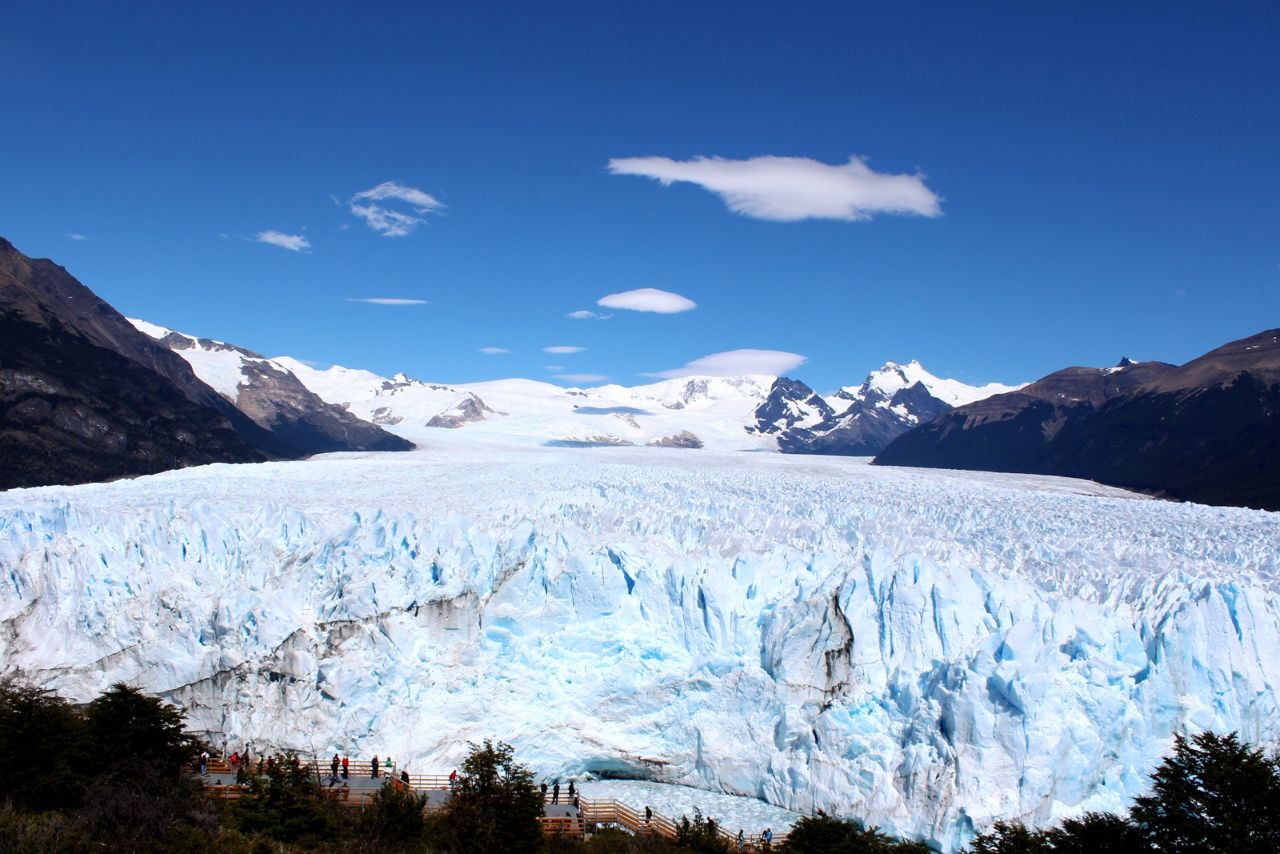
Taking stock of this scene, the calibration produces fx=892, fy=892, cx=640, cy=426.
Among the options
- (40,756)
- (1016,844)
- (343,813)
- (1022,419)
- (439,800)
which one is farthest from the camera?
(1022,419)

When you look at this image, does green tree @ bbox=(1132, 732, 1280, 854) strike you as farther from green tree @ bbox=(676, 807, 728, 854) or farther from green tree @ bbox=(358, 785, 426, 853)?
green tree @ bbox=(358, 785, 426, 853)

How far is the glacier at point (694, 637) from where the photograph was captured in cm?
2003

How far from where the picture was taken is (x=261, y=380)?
179m

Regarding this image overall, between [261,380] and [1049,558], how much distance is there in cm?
17808

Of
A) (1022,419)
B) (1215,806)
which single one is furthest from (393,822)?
(1022,419)

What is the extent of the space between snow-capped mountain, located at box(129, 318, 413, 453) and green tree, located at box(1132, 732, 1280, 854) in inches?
5834

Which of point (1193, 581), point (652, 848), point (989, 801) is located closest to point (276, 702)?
point (652, 848)

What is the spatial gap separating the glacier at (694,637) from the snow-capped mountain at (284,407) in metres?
130

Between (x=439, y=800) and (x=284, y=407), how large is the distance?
16590cm

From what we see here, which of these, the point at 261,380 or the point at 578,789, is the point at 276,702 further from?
the point at 261,380

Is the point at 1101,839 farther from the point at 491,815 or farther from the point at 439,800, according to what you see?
the point at 439,800

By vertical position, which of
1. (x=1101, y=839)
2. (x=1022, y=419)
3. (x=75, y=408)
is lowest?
(x=1101, y=839)

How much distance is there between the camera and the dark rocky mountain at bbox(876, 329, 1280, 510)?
8031 cm

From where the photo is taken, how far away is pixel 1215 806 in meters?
13.2
